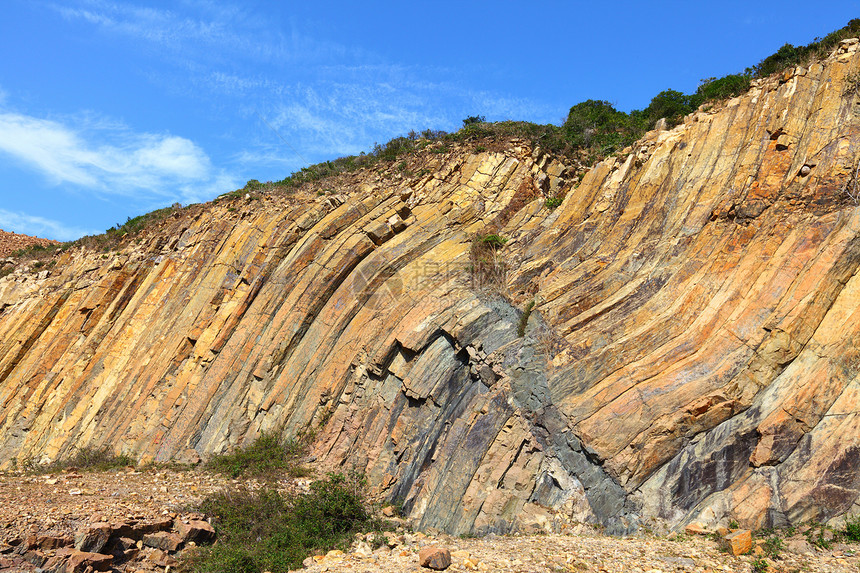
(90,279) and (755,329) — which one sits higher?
(755,329)

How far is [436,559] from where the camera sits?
945 cm

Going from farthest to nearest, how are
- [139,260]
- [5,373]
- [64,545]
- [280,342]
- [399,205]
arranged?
[139,260] < [5,373] < [399,205] < [280,342] < [64,545]

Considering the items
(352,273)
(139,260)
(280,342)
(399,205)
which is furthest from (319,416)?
(139,260)

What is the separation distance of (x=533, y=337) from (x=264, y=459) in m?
7.56

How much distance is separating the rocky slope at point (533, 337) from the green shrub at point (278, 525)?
1.23 meters

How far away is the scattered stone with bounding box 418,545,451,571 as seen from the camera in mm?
9422

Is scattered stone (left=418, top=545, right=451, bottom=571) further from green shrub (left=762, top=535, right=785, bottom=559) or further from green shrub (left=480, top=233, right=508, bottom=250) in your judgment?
green shrub (left=480, top=233, right=508, bottom=250)

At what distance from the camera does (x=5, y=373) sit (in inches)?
844

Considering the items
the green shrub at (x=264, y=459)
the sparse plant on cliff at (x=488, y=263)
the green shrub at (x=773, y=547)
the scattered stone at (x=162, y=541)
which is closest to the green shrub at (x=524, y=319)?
the sparse plant on cliff at (x=488, y=263)

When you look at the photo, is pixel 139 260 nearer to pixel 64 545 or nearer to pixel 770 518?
pixel 64 545

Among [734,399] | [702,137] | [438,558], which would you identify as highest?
[702,137]

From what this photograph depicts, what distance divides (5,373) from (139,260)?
6.29 metres

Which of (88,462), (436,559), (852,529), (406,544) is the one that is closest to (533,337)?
(406,544)

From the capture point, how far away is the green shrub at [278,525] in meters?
10.4
